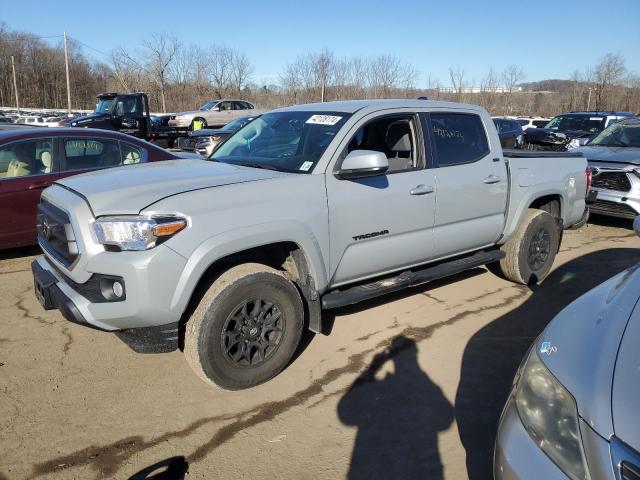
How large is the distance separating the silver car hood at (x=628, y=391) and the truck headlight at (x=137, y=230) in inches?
88.5

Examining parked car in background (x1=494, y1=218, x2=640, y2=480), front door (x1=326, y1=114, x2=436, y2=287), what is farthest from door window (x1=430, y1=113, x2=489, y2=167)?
parked car in background (x1=494, y1=218, x2=640, y2=480)

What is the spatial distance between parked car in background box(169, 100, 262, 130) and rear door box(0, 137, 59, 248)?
18.7 metres

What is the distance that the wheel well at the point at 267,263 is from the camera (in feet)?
10.4

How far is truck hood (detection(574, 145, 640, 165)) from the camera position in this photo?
7943 millimetres

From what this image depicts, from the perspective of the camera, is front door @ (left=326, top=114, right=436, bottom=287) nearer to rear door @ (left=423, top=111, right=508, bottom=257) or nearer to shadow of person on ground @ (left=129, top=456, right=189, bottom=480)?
rear door @ (left=423, top=111, right=508, bottom=257)

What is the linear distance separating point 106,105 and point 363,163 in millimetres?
18300

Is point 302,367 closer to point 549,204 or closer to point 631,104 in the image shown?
point 549,204

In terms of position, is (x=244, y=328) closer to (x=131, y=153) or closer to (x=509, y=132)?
(x=131, y=153)

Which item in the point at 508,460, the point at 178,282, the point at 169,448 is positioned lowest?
the point at 169,448

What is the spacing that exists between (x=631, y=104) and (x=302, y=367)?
48.0 meters

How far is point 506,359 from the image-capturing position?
384 cm

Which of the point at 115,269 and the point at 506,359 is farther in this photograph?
the point at 506,359

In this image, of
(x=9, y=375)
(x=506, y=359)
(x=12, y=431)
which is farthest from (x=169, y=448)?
(x=506, y=359)

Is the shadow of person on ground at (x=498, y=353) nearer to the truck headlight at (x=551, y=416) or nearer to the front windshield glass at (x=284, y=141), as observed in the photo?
the truck headlight at (x=551, y=416)
